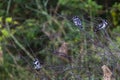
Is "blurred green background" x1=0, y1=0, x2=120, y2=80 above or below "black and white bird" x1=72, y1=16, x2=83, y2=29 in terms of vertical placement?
below

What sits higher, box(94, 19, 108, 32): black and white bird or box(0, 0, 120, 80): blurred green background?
box(94, 19, 108, 32): black and white bird

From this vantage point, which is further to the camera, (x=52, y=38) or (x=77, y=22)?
(x=52, y=38)

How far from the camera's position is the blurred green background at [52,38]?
214cm

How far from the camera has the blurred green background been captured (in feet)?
7.01

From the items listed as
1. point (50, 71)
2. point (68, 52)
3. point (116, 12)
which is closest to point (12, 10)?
point (116, 12)

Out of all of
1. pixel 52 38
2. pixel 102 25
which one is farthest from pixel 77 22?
pixel 52 38

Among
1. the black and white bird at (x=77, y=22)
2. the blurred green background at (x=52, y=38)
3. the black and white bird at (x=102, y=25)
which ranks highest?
the black and white bird at (x=77, y=22)

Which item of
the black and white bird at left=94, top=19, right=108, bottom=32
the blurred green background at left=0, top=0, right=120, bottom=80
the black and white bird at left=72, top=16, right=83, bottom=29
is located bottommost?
the blurred green background at left=0, top=0, right=120, bottom=80

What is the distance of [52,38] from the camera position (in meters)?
3.86

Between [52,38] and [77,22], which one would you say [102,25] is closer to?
[77,22]

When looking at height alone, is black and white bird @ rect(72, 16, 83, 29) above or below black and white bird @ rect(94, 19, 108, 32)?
above

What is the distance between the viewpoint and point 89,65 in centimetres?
213

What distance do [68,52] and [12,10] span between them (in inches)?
98.4

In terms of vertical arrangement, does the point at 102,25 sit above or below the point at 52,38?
above
